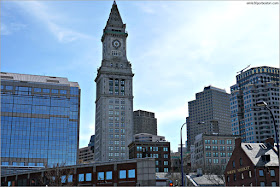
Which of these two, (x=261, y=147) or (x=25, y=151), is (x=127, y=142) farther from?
(x=261, y=147)

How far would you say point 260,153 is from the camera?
77.4 metres

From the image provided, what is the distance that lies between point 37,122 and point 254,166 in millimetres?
109804

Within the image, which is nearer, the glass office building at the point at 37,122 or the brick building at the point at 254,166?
the brick building at the point at 254,166

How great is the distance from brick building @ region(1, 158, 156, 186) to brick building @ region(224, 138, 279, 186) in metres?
24.8

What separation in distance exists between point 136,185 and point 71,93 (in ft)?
367

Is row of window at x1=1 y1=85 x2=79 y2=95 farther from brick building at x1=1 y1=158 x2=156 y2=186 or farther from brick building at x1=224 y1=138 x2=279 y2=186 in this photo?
brick building at x1=224 y1=138 x2=279 y2=186

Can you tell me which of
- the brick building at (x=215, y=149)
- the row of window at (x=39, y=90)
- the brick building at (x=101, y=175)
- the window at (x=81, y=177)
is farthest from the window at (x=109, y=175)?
the row of window at (x=39, y=90)

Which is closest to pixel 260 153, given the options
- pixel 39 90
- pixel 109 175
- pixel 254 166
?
pixel 254 166

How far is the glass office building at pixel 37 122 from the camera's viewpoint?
15362cm

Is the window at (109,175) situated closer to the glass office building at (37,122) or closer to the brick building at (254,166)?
the brick building at (254,166)

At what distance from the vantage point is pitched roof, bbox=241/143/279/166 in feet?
242

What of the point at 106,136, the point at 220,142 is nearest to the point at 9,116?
the point at 106,136

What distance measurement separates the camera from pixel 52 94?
6545 inches

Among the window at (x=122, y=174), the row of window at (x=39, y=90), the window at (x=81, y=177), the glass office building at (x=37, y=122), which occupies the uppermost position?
the row of window at (x=39, y=90)
